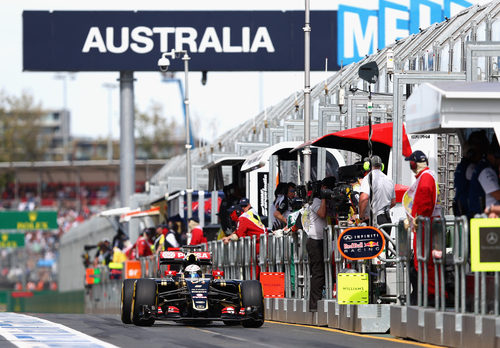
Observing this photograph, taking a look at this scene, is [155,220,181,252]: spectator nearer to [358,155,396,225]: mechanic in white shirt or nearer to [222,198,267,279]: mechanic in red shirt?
[222,198,267,279]: mechanic in red shirt

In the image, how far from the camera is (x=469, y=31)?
19.4 meters

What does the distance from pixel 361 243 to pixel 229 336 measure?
5.93ft

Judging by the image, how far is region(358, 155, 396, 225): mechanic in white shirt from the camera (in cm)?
1590

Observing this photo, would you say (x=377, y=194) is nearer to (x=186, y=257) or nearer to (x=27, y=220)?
(x=186, y=257)

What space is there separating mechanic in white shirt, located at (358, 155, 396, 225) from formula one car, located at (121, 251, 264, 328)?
1742mm

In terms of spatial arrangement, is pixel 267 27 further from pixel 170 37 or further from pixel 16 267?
pixel 16 267

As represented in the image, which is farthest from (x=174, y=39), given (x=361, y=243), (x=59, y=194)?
(x=59, y=194)

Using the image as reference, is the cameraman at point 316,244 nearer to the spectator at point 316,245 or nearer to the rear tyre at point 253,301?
the spectator at point 316,245

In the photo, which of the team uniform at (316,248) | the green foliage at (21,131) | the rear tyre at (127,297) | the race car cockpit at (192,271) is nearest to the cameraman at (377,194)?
the team uniform at (316,248)

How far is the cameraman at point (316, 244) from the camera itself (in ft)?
55.1

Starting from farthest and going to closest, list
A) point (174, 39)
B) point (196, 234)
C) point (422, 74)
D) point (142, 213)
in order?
point (174, 39), point (142, 213), point (196, 234), point (422, 74)

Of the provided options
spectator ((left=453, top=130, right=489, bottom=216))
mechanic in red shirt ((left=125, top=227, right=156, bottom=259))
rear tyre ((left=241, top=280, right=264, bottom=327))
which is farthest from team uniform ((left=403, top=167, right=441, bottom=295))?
mechanic in red shirt ((left=125, top=227, right=156, bottom=259))

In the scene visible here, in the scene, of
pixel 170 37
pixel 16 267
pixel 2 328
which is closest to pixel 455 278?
pixel 2 328

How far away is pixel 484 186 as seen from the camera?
40.5 ft
